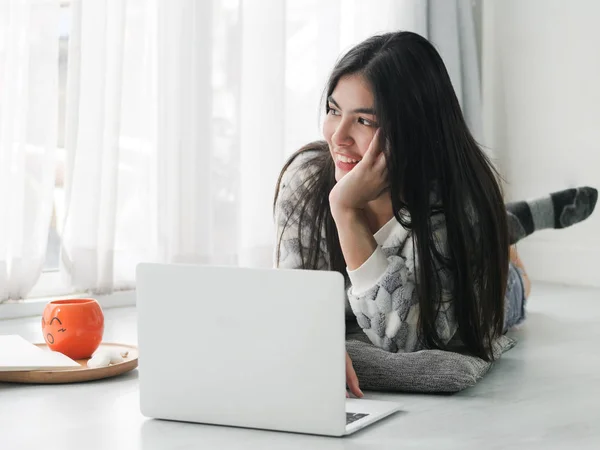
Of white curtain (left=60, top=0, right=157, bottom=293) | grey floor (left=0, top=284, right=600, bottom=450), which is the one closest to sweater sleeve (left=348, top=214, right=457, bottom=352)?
grey floor (left=0, top=284, right=600, bottom=450)

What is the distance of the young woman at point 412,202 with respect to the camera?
4.85ft

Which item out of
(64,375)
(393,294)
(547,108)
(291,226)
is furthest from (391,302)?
(547,108)

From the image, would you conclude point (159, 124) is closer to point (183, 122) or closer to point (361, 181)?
point (183, 122)

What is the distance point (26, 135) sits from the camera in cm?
220

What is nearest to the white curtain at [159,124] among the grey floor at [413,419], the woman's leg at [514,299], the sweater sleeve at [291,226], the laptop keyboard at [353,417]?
the sweater sleeve at [291,226]

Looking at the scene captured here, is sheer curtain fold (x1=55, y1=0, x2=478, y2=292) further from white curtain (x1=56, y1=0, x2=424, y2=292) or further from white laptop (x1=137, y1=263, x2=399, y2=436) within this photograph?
white laptop (x1=137, y1=263, x2=399, y2=436)

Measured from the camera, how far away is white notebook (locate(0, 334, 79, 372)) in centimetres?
142

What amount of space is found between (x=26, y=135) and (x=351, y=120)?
102cm

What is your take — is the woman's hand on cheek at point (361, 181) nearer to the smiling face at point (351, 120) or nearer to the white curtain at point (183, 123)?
the smiling face at point (351, 120)

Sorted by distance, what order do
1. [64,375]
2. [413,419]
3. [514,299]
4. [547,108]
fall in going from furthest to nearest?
1. [547,108]
2. [514,299]
3. [64,375]
4. [413,419]

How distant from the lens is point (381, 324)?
1.49 meters

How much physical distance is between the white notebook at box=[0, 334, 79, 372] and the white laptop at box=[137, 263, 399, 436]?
301 millimetres

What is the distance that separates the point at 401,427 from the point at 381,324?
0.31m

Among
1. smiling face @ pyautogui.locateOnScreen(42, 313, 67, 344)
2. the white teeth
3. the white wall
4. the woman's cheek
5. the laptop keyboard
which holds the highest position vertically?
the white wall
